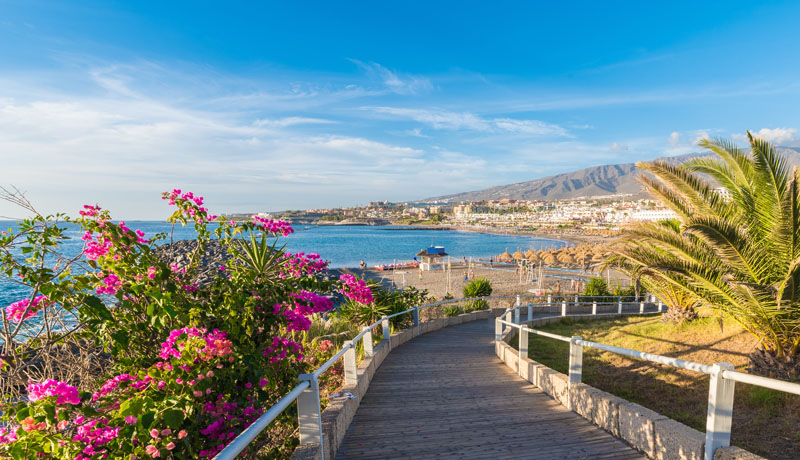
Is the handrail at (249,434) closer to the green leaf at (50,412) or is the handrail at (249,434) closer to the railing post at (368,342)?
the green leaf at (50,412)

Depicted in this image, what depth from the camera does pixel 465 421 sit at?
4496 mm

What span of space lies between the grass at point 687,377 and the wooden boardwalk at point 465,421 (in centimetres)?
167

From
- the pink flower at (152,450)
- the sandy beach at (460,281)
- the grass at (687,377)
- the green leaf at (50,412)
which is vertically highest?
the green leaf at (50,412)

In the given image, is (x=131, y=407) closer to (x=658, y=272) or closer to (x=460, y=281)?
(x=658, y=272)

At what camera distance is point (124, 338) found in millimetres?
2391

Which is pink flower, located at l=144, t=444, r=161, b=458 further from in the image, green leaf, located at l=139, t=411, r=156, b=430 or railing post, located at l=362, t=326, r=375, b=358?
railing post, located at l=362, t=326, r=375, b=358

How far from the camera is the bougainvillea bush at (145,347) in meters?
2.20

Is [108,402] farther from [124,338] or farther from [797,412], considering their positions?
[797,412]

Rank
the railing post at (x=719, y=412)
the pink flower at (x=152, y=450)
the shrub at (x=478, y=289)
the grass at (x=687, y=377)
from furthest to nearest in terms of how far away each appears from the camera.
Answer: the shrub at (x=478, y=289) → the grass at (x=687, y=377) → the railing post at (x=719, y=412) → the pink flower at (x=152, y=450)

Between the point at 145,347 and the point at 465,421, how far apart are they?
3351 mm

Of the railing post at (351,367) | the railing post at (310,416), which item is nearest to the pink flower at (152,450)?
the railing post at (310,416)

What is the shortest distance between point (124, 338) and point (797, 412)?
23.2 ft

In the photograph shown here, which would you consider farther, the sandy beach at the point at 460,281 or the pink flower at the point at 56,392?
the sandy beach at the point at 460,281

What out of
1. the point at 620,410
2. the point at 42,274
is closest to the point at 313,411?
the point at 42,274
